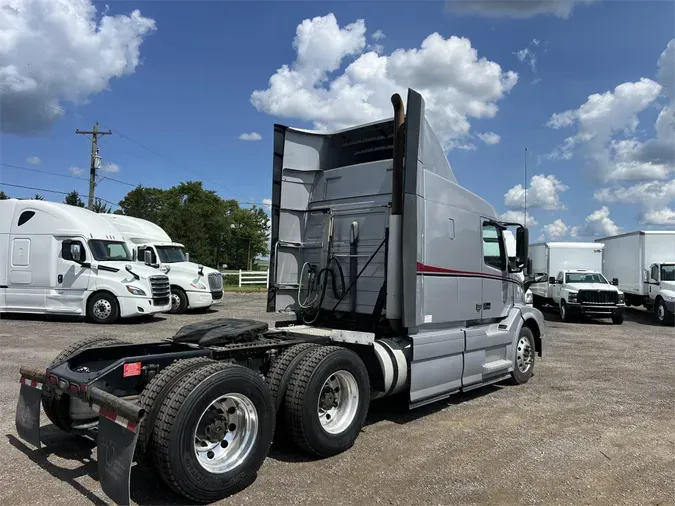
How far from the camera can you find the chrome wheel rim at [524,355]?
781 cm

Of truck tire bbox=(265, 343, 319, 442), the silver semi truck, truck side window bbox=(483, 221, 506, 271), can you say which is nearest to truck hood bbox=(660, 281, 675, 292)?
the silver semi truck

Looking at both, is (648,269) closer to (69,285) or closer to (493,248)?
(493,248)

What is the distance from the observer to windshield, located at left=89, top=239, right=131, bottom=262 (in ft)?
47.6

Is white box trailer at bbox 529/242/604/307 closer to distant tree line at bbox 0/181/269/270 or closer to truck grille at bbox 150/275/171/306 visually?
truck grille at bbox 150/275/171/306

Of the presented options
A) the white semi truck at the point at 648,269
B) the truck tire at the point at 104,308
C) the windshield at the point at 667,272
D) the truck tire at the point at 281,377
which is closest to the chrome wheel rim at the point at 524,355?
the truck tire at the point at 281,377

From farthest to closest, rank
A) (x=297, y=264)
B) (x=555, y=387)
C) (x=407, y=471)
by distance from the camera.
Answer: (x=555, y=387) < (x=297, y=264) < (x=407, y=471)

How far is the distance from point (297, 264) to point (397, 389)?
238cm

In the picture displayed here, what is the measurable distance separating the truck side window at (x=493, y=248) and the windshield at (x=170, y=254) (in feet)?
44.2

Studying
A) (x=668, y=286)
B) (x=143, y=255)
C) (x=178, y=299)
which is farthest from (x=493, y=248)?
(x=668, y=286)

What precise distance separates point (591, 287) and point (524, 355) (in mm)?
11813

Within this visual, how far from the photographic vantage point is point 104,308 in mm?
14312

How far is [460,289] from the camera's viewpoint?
645 centimetres

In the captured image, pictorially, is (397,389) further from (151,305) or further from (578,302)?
(578,302)

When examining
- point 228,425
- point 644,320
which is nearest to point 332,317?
point 228,425
